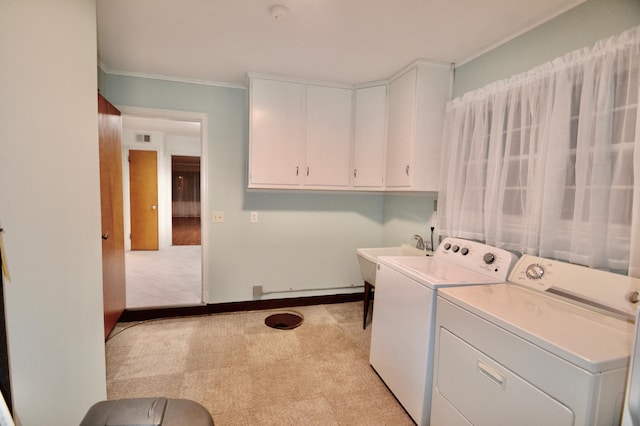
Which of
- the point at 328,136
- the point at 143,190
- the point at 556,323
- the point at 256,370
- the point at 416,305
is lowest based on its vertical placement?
the point at 256,370

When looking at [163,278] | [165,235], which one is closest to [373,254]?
[163,278]

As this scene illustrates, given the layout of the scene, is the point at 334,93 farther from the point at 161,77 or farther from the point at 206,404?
the point at 206,404

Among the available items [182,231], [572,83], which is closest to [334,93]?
[572,83]

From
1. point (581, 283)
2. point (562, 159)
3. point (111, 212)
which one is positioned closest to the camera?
point (581, 283)

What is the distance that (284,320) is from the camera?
304 cm

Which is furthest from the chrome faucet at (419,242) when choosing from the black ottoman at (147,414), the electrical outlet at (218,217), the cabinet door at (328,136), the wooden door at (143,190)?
the wooden door at (143,190)

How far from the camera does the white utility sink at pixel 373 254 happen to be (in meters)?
2.67

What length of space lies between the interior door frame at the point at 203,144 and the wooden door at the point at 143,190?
3.45m

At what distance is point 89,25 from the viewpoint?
143 cm

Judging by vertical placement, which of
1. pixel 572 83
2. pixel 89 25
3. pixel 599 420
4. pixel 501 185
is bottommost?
pixel 599 420

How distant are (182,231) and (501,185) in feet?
28.2

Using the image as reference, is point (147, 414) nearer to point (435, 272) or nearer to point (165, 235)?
point (435, 272)

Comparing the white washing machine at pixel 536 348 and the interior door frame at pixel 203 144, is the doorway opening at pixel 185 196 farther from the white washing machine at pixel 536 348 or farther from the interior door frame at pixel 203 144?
the white washing machine at pixel 536 348

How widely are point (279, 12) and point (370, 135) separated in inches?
57.6
